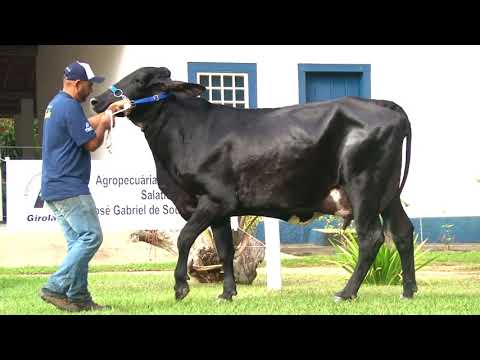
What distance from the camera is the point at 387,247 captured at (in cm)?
891

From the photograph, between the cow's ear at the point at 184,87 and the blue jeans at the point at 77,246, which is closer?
the blue jeans at the point at 77,246

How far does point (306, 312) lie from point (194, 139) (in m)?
1.94

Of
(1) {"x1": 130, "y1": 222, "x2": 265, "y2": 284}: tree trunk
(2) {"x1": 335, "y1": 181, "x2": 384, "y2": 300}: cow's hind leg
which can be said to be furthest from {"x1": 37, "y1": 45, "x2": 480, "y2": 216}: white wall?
(2) {"x1": 335, "y1": 181, "x2": 384, "y2": 300}: cow's hind leg

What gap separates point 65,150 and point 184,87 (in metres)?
1.41

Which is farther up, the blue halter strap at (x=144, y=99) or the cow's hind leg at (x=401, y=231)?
the blue halter strap at (x=144, y=99)

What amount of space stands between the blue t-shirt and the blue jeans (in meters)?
0.09

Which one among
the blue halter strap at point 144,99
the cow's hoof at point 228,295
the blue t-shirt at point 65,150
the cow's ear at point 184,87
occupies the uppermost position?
the cow's ear at point 184,87

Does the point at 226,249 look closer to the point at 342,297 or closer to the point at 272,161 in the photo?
the point at 272,161

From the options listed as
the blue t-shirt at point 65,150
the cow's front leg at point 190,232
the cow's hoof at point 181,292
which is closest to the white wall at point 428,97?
the cow's front leg at point 190,232

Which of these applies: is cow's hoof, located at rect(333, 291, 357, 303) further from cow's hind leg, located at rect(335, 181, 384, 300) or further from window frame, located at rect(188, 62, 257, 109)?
window frame, located at rect(188, 62, 257, 109)

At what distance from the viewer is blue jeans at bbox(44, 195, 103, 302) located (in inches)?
267

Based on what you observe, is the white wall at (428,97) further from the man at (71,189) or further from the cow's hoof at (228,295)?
the man at (71,189)

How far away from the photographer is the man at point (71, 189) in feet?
22.2

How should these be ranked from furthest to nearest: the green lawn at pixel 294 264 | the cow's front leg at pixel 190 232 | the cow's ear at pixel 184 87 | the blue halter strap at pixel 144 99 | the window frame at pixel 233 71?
the window frame at pixel 233 71 < the green lawn at pixel 294 264 < the cow's ear at pixel 184 87 < the blue halter strap at pixel 144 99 < the cow's front leg at pixel 190 232
